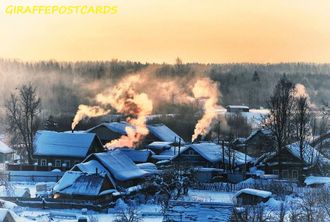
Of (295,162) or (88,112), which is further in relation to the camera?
(88,112)

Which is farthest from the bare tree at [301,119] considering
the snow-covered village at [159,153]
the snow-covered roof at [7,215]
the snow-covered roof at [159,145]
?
the snow-covered roof at [7,215]

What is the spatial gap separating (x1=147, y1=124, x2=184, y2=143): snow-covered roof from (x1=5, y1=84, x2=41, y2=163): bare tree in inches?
59.0

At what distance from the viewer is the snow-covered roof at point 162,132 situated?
8141 mm

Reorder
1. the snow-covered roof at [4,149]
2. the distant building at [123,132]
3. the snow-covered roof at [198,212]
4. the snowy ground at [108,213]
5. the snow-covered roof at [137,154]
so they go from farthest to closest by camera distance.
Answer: the snow-covered roof at [4,149], the snow-covered roof at [137,154], the distant building at [123,132], the snowy ground at [108,213], the snow-covered roof at [198,212]

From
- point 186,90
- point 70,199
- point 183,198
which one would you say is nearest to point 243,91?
point 186,90

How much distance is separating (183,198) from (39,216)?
1.74 metres

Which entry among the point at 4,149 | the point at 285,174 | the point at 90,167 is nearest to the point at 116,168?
the point at 90,167

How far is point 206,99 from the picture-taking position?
7.95 m

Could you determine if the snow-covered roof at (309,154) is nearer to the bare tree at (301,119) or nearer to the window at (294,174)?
the bare tree at (301,119)

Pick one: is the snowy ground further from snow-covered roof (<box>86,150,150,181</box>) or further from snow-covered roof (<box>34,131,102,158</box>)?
snow-covered roof (<box>34,131,102,158</box>)

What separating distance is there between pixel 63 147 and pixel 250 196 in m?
2.60

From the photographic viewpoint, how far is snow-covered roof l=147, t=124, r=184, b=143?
8141 millimetres

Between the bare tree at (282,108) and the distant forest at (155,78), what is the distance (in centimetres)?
8

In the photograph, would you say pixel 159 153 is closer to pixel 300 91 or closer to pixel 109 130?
pixel 109 130
